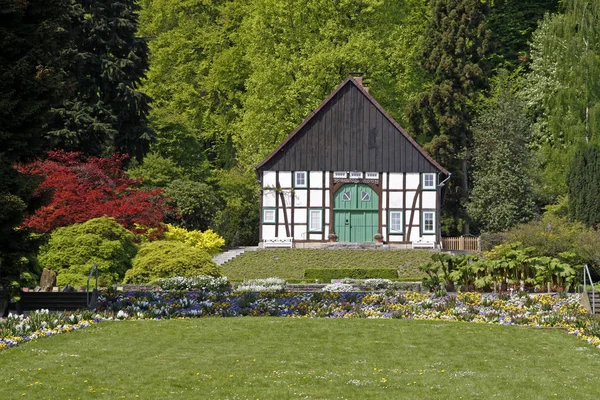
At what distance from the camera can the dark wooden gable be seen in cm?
5553

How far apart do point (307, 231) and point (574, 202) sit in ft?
39.7

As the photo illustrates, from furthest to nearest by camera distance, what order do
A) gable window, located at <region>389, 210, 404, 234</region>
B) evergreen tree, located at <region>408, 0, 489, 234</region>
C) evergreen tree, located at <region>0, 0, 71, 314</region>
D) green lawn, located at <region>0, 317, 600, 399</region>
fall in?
evergreen tree, located at <region>408, 0, 489, 234</region>, gable window, located at <region>389, 210, 404, 234</region>, evergreen tree, located at <region>0, 0, 71, 314</region>, green lawn, located at <region>0, 317, 600, 399</region>

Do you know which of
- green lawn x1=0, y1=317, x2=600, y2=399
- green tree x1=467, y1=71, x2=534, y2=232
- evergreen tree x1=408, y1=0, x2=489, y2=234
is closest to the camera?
green lawn x1=0, y1=317, x2=600, y2=399

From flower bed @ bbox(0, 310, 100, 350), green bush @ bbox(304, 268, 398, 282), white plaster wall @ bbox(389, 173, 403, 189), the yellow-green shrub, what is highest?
white plaster wall @ bbox(389, 173, 403, 189)

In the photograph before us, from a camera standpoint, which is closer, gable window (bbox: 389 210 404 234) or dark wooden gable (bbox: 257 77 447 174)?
dark wooden gable (bbox: 257 77 447 174)

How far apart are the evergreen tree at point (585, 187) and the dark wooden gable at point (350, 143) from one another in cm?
672

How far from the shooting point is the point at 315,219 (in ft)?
183

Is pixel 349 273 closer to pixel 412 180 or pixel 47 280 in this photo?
pixel 412 180

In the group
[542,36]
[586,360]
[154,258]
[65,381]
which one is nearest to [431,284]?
[154,258]

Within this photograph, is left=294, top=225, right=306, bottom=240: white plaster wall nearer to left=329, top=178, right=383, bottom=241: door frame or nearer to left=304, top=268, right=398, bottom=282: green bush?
left=329, top=178, right=383, bottom=241: door frame

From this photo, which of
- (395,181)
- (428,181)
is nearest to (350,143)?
(395,181)

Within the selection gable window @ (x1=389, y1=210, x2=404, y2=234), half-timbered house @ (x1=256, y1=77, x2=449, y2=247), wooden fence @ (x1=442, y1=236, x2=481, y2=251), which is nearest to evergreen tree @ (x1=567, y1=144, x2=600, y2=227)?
wooden fence @ (x1=442, y1=236, x2=481, y2=251)

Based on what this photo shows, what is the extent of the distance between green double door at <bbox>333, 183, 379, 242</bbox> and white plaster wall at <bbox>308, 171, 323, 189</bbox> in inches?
42.4

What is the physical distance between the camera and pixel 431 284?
3341 cm
